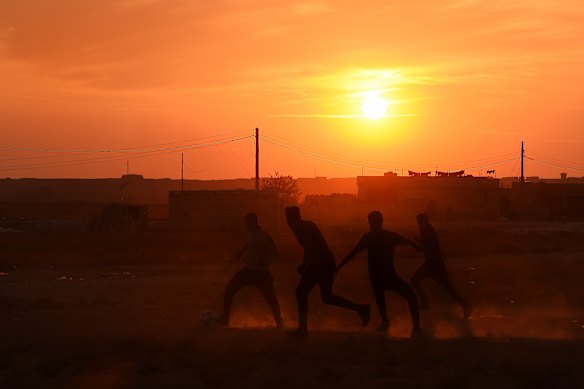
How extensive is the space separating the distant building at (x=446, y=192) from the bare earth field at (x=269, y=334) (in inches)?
2062

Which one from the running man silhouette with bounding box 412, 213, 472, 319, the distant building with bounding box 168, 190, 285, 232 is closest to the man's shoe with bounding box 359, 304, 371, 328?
the running man silhouette with bounding box 412, 213, 472, 319

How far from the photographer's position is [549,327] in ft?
48.7

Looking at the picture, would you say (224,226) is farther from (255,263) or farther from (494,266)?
(255,263)

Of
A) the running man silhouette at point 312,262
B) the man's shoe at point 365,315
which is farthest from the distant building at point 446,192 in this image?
the running man silhouette at point 312,262

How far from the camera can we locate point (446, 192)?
82.5 m

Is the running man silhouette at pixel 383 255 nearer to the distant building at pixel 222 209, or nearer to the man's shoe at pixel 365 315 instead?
the man's shoe at pixel 365 315

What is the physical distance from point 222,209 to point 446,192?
115 ft

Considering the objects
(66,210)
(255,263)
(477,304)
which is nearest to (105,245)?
(477,304)

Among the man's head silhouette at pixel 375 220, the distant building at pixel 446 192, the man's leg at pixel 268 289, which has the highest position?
the distant building at pixel 446 192

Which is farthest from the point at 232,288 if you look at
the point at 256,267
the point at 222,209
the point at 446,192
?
the point at 446,192

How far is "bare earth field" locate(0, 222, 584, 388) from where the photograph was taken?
10.1 meters

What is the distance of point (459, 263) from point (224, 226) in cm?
2207

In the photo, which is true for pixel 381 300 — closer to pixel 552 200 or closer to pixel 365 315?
pixel 365 315

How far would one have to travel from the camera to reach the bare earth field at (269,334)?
33.1ft
